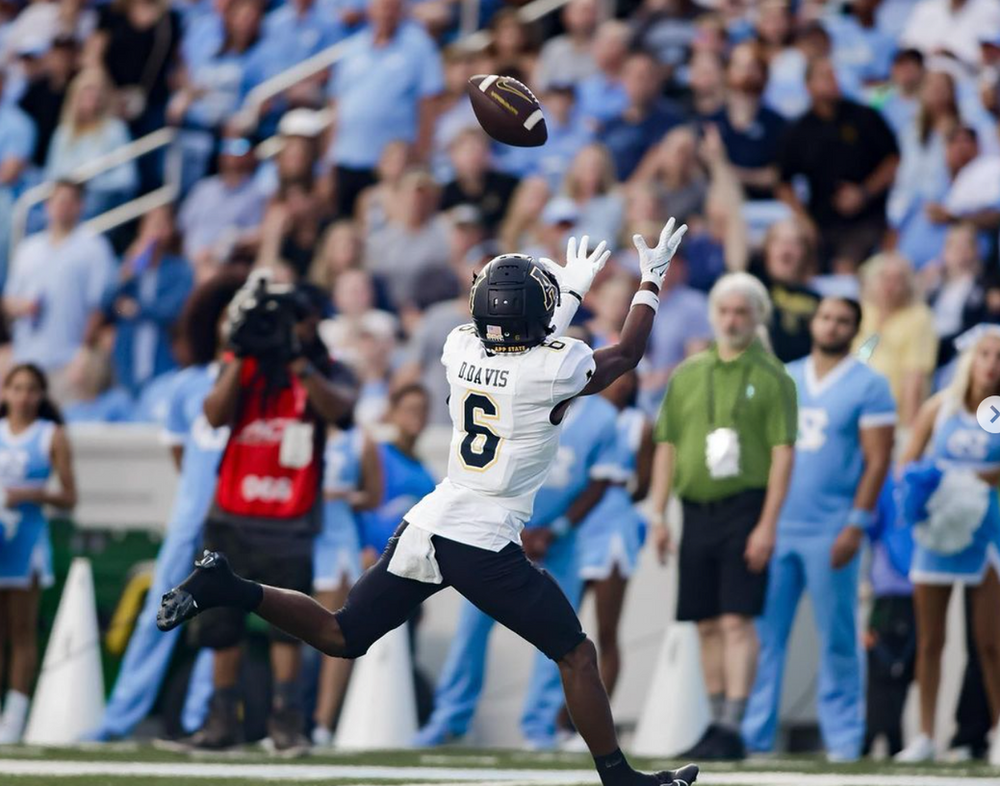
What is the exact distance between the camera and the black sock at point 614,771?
6.91 meters

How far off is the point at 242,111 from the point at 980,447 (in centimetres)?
809

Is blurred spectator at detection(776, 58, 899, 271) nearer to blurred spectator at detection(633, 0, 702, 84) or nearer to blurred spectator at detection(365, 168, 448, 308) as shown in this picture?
blurred spectator at detection(633, 0, 702, 84)

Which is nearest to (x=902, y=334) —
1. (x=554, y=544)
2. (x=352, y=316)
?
(x=554, y=544)

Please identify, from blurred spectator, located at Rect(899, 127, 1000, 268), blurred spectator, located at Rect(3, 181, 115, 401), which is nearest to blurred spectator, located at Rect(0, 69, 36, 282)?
blurred spectator, located at Rect(3, 181, 115, 401)

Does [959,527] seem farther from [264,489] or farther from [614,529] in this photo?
[264,489]

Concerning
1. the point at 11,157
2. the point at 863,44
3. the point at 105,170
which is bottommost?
the point at 105,170

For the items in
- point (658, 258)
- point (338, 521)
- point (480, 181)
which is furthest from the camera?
point (480, 181)

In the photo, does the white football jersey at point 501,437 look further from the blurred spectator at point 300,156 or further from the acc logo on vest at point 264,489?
the blurred spectator at point 300,156

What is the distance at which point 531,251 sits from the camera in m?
12.9

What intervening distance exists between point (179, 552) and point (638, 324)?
3674 mm

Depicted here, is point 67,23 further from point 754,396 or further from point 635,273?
point 754,396

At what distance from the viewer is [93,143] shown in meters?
16.2

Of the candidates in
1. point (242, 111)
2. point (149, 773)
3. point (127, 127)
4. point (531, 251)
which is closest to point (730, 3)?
point (531, 251)

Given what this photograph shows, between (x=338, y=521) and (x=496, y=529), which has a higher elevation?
(x=496, y=529)
